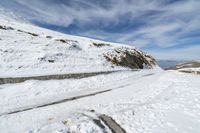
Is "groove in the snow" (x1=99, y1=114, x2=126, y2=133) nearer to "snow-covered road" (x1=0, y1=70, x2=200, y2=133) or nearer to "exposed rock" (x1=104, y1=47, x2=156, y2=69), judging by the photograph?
"snow-covered road" (x1=0, y1=70, x2=200, y2=133)

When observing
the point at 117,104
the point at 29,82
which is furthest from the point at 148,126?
the point at 29,82

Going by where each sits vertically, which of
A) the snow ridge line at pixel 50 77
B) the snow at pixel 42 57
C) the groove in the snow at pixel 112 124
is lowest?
the groove in the snow at pixel 112 124

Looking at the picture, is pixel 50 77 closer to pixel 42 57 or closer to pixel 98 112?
pixel 42 57

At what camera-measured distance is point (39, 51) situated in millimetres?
33594

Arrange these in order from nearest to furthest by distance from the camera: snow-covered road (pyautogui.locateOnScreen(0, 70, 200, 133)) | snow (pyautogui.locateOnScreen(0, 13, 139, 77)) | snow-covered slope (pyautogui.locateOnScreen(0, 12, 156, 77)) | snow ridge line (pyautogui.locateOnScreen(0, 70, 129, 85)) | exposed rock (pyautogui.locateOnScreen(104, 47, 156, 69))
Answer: snow-covered road (pyautogui.locateOnScreen(0, 70, 200, 133)) < snow ridge line (pyautogui.locateOnScreen(0, 70, 129, 85)) < snow (pyautogui.locateOnScreen(0, 13, 139, 77)) < snow-covered slope (pyautogui.locateOnScreen(0, 12, 156, 77)) < exposed rock (pyautogui.locateOnScreen(104, 47, 156, 69))

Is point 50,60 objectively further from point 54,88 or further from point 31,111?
point 31,111

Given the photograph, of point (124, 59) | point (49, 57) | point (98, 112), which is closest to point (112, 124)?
point (98, 112)

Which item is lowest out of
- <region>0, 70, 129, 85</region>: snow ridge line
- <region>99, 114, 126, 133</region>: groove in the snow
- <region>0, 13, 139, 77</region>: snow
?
<region>99, 114, 126, 133</region>: groove in the snow

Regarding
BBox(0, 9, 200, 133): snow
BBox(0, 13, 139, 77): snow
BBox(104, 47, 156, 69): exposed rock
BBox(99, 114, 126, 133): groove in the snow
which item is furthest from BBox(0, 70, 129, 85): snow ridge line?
BBox(99, 114, 126, 133): groove in the snow

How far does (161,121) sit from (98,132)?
3.63 metres

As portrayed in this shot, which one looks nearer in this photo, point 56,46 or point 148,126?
point 148,126

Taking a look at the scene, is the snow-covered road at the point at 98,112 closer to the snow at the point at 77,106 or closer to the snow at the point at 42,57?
the snow at the point at 77,106

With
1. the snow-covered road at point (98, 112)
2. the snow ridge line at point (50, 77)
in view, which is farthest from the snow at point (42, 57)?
the snow-covered road at point (98, 112)

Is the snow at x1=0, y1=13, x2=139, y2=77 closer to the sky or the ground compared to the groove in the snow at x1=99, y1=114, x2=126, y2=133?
closer to the sky
